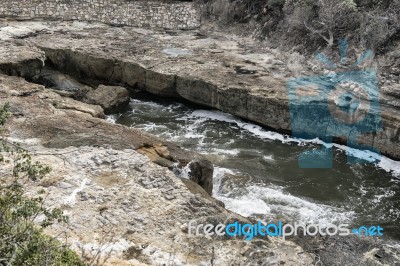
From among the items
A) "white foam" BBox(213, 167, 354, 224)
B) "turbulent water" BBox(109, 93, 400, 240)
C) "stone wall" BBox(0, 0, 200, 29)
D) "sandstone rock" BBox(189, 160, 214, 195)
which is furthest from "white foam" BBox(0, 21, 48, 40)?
"white foam" BBox(213, 167, 354, 224)

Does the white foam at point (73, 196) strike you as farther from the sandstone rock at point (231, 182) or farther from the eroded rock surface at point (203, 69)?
the eroded rock surface at point (203, 69)

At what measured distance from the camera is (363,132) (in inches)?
464

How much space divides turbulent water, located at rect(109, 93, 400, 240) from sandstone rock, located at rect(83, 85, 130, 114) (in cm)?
31

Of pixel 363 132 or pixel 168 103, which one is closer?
pixel 363 132

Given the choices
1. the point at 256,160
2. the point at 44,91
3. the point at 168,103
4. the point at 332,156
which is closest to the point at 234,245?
the point at 256,160

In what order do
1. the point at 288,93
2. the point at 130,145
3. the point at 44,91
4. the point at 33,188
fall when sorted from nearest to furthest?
the point at 33,188 < the point at 130,145 < the point at 44,91 < the point at 288,93

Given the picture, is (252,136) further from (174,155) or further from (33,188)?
(33,188)

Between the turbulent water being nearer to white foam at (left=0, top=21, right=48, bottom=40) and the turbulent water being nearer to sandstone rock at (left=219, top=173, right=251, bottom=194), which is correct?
sandstone rock at (left=219, top=173, right=251, bottom=194)

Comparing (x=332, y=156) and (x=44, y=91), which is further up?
(x=44, y=91)

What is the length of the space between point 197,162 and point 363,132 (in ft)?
17.5

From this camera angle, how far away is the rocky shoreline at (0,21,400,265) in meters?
6.17

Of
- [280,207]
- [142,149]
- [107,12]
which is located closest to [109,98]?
[142,149]

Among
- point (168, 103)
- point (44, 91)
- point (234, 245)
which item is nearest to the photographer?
point (234, 245)

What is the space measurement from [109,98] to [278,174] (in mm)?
5948
